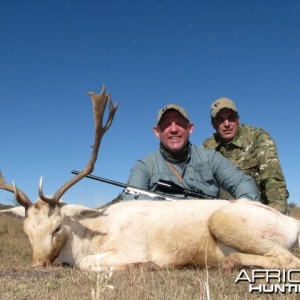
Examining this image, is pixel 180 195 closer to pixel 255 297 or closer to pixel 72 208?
pixel 72 208

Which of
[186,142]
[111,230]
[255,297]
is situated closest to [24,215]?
[111,230]

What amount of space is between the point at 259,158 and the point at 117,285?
5444mm

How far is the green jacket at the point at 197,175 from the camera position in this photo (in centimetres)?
756

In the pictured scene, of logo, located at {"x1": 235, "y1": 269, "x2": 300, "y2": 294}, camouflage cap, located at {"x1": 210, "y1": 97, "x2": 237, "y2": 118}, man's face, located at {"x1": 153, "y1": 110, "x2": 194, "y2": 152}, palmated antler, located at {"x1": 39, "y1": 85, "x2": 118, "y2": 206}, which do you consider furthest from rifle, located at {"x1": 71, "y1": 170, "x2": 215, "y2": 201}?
logo, located at {"x1": 235, "y1": 269, "x2": 300, "y2": 294}

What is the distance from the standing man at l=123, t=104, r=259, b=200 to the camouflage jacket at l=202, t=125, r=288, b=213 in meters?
1.39

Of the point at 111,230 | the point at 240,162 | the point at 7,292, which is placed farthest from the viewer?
the point at 240,162

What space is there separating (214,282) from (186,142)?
13.0 feet

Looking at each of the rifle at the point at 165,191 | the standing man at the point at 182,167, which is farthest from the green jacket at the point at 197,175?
the rifle at the point at 165,191

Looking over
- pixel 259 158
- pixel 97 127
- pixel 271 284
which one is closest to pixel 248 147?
pixel 259 158

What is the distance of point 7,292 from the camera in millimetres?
4098

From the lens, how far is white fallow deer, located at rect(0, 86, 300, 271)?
215 inches

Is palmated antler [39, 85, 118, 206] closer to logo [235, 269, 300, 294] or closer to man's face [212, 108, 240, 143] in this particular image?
logo [235, 269, 300, 294]

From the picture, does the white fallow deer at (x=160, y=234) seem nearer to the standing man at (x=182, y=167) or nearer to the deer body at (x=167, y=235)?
the deer body at (x=167, y=235)

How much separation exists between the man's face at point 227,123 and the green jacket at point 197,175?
1452 millimetres
